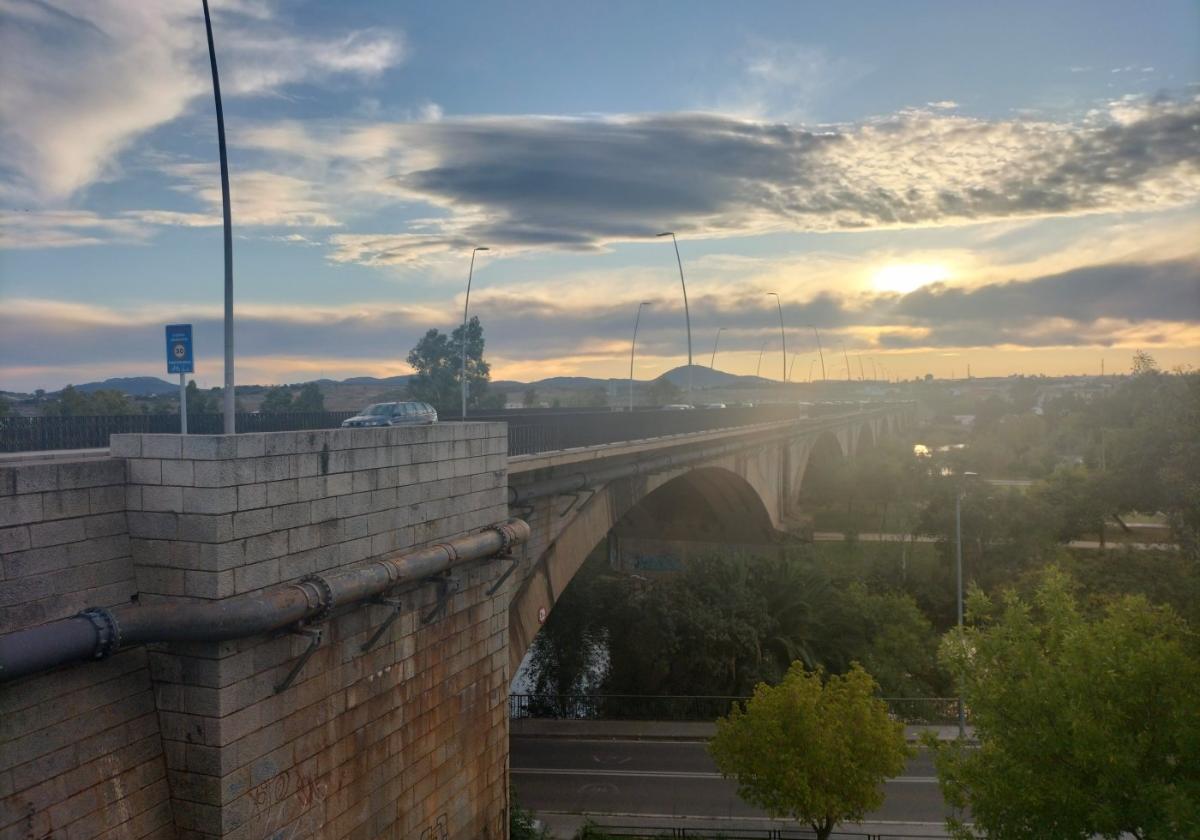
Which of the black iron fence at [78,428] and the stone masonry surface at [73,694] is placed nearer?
the stone masonry surface at [73,694]

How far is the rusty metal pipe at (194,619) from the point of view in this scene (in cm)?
748

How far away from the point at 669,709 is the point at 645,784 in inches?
282

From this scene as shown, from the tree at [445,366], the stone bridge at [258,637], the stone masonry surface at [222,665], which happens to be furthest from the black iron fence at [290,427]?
the tree at [445,366]

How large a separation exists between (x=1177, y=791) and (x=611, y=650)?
27147 millimetres

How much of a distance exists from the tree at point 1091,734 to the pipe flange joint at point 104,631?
1161cm

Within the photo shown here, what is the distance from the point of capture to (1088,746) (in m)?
12.5

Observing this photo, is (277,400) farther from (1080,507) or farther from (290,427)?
(1080,507)

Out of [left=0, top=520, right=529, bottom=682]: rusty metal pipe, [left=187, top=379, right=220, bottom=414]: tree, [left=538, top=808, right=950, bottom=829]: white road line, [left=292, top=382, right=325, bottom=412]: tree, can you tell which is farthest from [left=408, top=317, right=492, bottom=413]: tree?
[left=0, top=520, right=529, bottom=682]: rusty metal pipe

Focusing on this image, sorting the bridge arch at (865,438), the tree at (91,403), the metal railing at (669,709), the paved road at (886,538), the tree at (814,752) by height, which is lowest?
the metal railing at (669,709)

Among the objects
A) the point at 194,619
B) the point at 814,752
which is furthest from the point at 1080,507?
the point at 194,619

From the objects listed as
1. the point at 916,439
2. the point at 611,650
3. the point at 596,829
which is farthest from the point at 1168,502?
the point at 916,439

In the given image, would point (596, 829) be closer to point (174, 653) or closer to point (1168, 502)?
point (174, 653)

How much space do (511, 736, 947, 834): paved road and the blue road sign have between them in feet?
45.6

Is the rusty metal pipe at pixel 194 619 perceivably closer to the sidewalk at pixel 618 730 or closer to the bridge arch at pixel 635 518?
the bridge arch at pixel 635 518
